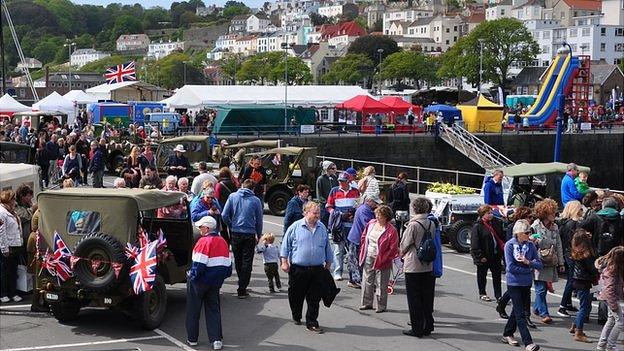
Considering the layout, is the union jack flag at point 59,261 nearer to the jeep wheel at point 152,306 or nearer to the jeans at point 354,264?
the jeep wheel at point 152,306

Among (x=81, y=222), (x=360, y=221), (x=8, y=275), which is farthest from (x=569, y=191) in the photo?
(x=8, y=275)

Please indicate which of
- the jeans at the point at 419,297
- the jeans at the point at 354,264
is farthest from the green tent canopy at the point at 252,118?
the jeans at the point at 419,297

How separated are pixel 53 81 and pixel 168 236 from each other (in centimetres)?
16854

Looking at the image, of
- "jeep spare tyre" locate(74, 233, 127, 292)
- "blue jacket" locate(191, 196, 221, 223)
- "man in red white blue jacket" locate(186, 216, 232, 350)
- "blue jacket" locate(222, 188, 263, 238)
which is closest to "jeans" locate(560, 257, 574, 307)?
"blue jacket" locate(222, 188, 263, 238)

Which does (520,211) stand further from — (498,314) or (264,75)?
(264,75)

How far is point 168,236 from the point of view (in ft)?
39.5

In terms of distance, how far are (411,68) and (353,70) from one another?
676 inches

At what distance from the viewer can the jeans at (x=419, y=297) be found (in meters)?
10.5

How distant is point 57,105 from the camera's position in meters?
46.7

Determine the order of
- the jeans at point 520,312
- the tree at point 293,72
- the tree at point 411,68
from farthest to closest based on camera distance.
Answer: the tree at point 293,72, the tree at point 411,68, the jeans at point 520,312

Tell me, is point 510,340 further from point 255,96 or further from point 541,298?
point 255,96

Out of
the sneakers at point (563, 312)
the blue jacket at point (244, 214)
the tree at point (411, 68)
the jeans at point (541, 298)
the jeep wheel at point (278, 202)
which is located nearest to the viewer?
the jeans at point (541, 298)

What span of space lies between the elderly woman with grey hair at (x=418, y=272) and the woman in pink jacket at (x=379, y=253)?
2.94ft

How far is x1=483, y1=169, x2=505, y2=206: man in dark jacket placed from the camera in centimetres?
1672
